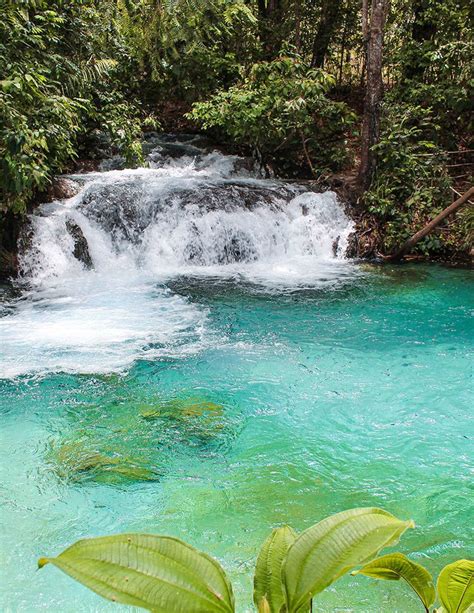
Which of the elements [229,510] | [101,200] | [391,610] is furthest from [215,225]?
[391,610]

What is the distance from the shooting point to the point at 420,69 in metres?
11.9

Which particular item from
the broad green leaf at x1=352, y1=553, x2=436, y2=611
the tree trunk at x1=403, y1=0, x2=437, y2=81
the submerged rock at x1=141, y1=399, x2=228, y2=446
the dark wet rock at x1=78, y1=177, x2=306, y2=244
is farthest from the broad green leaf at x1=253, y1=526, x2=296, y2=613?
the tree trunk at x1=403, y1=0, x2=437, y2=81

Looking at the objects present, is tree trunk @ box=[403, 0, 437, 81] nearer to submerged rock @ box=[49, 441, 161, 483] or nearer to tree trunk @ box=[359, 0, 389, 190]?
tree trunk @ box=[359, 0, 389, 190]

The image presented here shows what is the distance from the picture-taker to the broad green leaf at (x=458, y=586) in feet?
3.28

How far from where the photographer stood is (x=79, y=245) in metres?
8.76

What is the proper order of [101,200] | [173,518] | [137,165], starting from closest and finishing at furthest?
[173,518] → [101,200] → [137,165]

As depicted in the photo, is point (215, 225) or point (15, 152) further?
point (215, 225)

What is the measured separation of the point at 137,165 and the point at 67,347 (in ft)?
22.3

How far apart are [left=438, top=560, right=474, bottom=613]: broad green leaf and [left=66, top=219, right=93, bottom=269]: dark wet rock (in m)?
8.21

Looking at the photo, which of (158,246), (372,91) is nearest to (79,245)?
(158,246)

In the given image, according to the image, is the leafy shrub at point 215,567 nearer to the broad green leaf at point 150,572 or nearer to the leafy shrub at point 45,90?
the broad green leaf at point 150,572

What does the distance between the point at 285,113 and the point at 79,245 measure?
4.57m

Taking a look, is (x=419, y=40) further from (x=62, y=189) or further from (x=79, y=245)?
(x=79, y=245)

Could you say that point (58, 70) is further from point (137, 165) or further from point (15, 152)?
point (137, 165)
